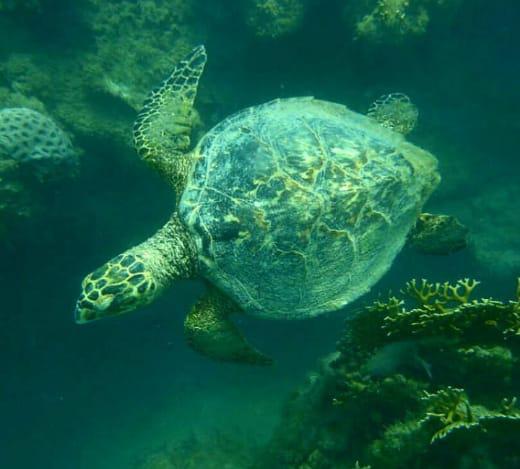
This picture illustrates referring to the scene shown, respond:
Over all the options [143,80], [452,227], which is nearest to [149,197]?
[143,80]

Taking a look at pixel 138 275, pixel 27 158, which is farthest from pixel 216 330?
pixel 27 158

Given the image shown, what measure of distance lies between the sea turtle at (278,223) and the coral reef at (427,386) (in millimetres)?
718

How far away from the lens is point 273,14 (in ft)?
21.6

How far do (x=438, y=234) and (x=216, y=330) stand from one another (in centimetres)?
275

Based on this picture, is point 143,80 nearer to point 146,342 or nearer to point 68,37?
point 68,37

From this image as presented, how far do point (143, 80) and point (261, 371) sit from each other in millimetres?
6908

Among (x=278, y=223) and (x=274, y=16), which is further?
Answer: (x=274, y=16)

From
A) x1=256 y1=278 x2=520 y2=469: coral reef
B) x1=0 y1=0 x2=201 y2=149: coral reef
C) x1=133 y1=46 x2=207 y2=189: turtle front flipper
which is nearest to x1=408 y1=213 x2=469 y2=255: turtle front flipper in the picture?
x1=256 y1=278 x2=520 y2=469: coral reef

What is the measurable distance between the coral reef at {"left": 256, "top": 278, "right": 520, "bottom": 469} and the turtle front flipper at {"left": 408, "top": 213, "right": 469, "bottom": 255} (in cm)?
128

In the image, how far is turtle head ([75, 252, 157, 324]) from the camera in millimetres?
4098

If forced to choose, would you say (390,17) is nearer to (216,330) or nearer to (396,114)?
(396,114)

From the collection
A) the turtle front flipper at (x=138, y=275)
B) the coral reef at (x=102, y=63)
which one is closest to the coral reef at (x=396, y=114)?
the turtle front flipper at (x=138, y=275)

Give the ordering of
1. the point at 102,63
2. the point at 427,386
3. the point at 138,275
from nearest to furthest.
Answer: the point at 427,386 < the point at 138,275 < the point at 102,63

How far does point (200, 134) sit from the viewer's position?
269 inches
